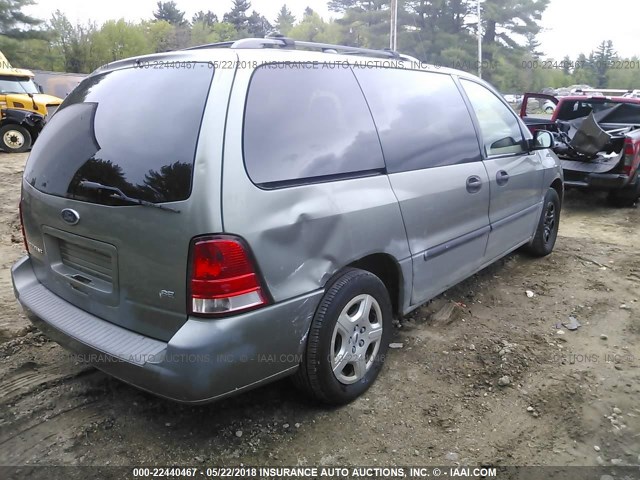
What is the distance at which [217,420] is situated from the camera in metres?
2.52

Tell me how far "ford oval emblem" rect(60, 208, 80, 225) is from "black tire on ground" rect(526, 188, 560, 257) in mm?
3900

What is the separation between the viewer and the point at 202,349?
1961 millimetres

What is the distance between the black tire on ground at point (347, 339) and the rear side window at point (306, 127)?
1.87ft

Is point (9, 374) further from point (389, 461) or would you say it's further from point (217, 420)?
point (389, 461)

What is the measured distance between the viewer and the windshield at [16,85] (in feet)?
43.4

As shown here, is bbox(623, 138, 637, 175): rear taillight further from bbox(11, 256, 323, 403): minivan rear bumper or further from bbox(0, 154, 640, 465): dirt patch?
bbox(11, 256, 323, 403): minivan rear bumper

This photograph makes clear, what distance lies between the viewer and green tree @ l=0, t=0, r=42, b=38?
35.1m

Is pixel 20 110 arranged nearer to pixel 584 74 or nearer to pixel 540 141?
pixel 540 141

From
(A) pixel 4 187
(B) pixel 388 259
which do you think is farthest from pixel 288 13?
(B) pixel 388 259

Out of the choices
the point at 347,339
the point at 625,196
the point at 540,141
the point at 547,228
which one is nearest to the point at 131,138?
the point at 347,339

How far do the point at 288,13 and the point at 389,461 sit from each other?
96.6 m

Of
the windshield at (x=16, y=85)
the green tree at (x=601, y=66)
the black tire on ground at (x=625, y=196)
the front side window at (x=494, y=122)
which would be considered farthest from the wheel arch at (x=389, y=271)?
the green tree at (x=601, y=66)

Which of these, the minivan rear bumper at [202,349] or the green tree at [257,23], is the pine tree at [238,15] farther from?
the minivan rear bumper at [202,349]

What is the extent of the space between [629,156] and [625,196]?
706mm
